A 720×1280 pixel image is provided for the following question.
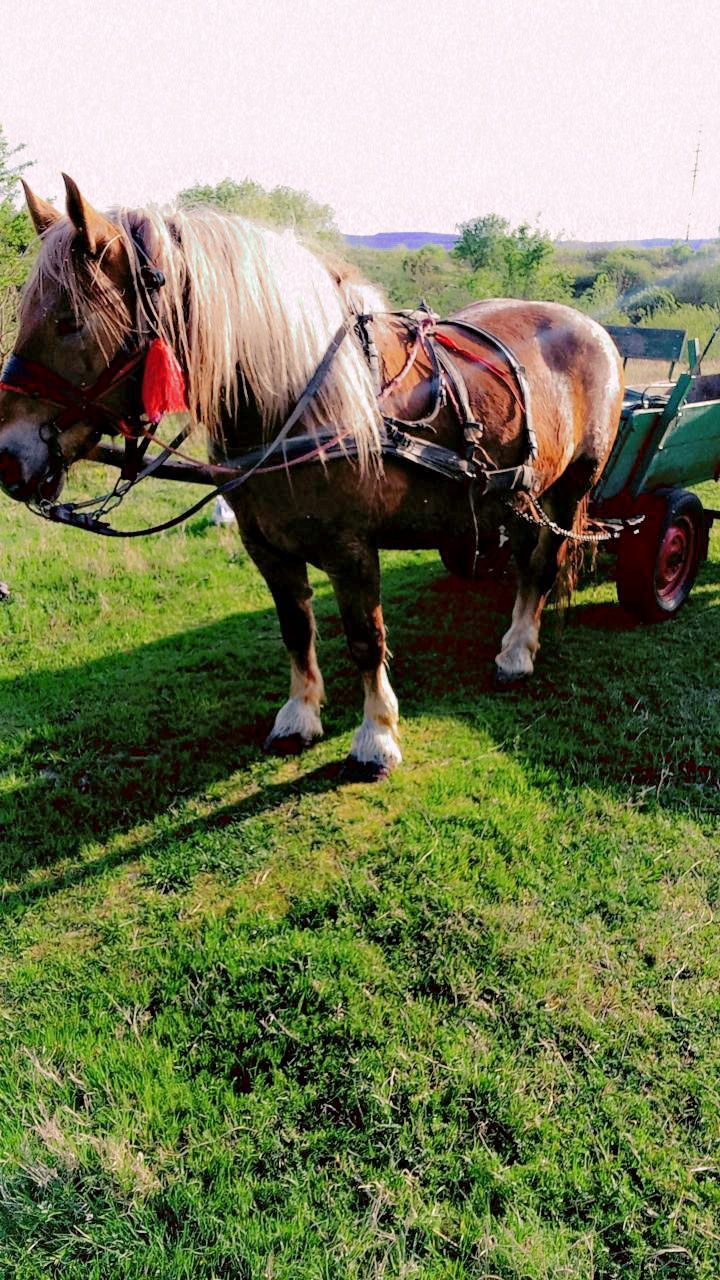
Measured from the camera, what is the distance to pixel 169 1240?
6.03 feet

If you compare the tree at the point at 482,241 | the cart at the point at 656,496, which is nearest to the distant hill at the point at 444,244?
the tree at the point at 482,241

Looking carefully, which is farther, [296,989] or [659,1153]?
[296,989]

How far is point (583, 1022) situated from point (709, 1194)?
0.53m

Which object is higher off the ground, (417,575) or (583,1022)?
(417,575)

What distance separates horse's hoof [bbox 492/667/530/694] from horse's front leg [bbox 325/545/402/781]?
0.96m

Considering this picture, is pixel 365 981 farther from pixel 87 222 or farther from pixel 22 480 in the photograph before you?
pixel 87 222

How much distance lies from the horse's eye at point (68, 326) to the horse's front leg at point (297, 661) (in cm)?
136

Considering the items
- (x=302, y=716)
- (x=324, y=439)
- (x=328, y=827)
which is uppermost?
(x=324, y=439)

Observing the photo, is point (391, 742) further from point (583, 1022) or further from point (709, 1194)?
point (709, 1194)

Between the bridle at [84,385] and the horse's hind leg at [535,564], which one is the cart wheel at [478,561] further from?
the bridle at [84,385]

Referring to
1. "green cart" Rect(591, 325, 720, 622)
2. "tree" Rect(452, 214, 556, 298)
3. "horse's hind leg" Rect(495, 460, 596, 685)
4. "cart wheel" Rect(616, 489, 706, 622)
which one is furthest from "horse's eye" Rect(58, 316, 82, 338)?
"tree" Rect(452, 214, 556, 298)

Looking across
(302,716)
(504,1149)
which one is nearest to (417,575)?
(302,716)

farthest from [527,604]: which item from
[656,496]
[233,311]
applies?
[233,311]

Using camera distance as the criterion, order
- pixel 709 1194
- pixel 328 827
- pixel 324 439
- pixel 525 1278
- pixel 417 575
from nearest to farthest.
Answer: pixel 525 1278
pixel 709 1194
pixel 324 439
pixel 328 827
pixel 417 575
